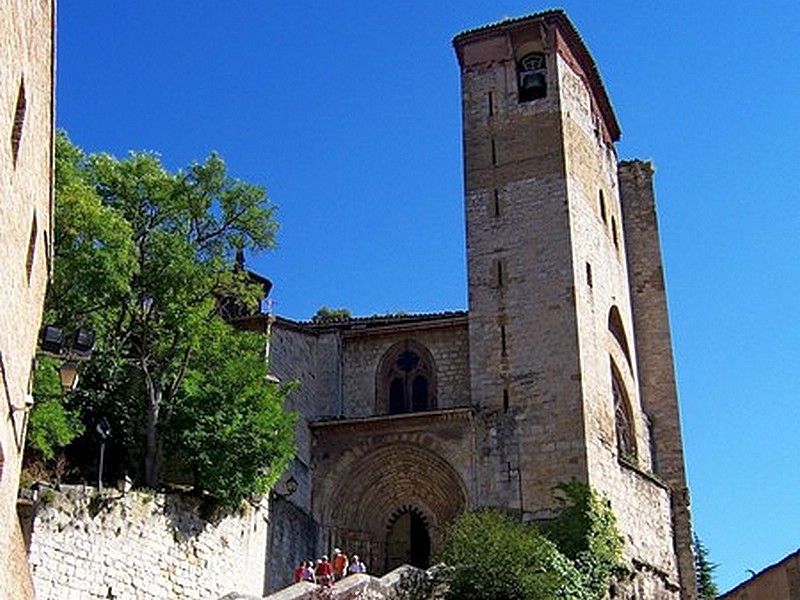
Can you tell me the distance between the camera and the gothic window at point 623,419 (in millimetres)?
31828

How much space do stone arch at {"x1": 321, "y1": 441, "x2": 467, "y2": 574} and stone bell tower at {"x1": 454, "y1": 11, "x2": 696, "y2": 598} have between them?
4.43 feet

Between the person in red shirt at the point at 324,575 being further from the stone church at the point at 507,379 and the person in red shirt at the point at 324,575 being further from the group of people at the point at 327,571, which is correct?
the stone church at the point at 507,379

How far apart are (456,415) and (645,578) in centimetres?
594

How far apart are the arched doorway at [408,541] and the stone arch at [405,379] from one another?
278cm

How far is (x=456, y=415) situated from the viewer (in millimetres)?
29438

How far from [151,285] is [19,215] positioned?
A: 14.1 m

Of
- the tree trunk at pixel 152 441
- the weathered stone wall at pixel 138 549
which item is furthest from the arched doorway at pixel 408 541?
the tree trunk at pixel 152 441

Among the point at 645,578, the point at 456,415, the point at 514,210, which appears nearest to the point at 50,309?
the point at 456,415

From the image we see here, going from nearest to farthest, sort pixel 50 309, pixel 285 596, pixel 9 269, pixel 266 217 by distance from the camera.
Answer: pixel 9 269, pixel 285 596, pixel 50 309, pixel 266 217

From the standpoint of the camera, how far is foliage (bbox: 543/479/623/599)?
86.7 feet

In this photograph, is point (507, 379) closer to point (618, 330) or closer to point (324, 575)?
point (618, 330)

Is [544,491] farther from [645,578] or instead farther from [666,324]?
[666,324]

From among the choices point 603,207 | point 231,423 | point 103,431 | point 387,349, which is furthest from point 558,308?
point 103,431

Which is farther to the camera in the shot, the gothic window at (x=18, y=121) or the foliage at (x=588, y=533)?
the foliage at (x=588, y=533)
